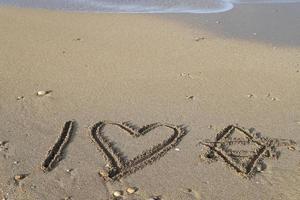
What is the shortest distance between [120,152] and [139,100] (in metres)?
1.08

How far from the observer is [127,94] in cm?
546

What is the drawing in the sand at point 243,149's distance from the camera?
424 centimetres

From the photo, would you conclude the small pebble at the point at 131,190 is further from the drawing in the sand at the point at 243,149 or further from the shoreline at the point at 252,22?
the shoreline at the point at 252,22

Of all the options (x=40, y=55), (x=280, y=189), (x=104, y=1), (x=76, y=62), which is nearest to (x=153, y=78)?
(x=76, y=62)

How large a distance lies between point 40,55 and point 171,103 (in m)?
2.06

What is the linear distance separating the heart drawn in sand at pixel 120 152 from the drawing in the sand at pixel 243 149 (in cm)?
30

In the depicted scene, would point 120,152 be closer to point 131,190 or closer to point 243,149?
point 131,190

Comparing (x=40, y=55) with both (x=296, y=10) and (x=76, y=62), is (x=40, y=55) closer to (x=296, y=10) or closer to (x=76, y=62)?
(x=76, y=62)

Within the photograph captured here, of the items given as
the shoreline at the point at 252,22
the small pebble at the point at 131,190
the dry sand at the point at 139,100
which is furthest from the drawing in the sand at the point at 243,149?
the shoreline at the point at 252,22

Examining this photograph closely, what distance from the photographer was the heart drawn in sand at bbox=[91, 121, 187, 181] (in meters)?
4.10

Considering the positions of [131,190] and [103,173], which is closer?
[131,190]

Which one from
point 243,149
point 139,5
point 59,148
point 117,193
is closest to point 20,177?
point 59,148

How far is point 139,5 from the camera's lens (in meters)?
9.68

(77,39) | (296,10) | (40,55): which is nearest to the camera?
(40,55)
